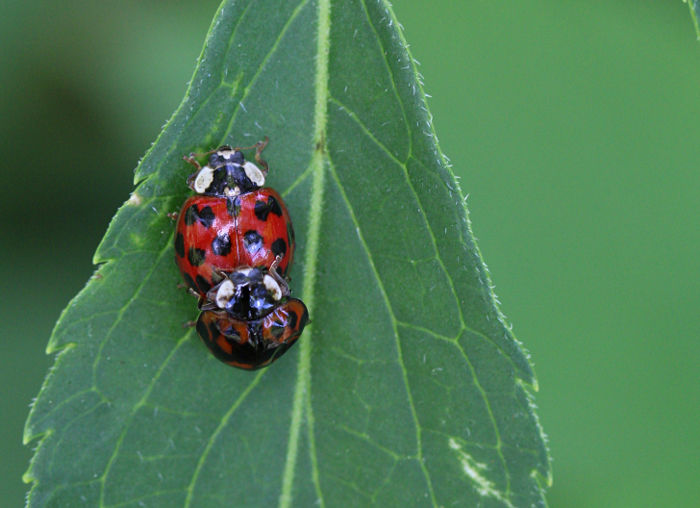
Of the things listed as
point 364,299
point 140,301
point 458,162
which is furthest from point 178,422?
point 458,162

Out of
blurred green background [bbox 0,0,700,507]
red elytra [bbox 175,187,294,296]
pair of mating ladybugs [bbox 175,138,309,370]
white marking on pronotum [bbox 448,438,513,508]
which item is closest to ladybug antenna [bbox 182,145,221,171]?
pair of mating ladybugs [bbox 175,138,309,370]

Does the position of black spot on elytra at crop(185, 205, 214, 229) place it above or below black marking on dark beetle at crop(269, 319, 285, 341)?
above

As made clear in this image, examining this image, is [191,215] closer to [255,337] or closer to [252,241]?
[252,241]

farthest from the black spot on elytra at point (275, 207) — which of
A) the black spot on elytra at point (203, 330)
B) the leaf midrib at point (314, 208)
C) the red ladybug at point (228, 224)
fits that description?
the black spot on elytra at point (203, 330)

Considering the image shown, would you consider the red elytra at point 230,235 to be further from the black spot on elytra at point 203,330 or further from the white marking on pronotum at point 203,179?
the black spot on elytra at point 203,330

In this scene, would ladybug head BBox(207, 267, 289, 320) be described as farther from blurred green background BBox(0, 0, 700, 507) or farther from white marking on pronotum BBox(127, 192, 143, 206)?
blurred green background BBox(0, 0, 700, 507)

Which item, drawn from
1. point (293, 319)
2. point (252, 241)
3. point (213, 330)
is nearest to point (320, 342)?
point (293, 319)

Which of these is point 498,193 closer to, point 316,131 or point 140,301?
point 316,131
